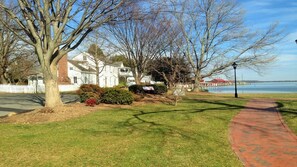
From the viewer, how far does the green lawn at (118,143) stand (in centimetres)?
581

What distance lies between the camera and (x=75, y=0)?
42.7 feet

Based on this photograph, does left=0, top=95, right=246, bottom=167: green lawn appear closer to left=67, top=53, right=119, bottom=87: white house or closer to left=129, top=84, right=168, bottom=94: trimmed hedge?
left=129, top=84, right=168, bottom=94: trimmed hedge

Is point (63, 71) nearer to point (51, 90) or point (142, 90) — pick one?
point (142, 90)

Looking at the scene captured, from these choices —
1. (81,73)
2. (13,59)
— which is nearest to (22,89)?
(13,59)

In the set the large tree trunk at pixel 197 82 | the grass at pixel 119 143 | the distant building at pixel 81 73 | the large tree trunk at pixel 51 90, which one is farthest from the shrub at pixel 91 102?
the distant building at pixel 81 73

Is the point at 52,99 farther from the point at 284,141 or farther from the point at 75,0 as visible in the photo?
the point at 284,141

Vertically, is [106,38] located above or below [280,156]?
above

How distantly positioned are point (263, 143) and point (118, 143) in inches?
140

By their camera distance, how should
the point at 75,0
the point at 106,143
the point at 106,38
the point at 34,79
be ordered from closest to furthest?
the point at 106,143
the point at 75,0
the point at 106,38
the point at 34,79

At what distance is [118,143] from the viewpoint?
7277 millimetres

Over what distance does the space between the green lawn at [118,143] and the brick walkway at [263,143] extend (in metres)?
0.30

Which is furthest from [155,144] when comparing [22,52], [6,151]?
[22,52]

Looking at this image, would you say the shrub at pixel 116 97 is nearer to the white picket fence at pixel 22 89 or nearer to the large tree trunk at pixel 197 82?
the large tree trunk at pixel 197 82

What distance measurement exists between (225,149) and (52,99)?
866 centimetres
